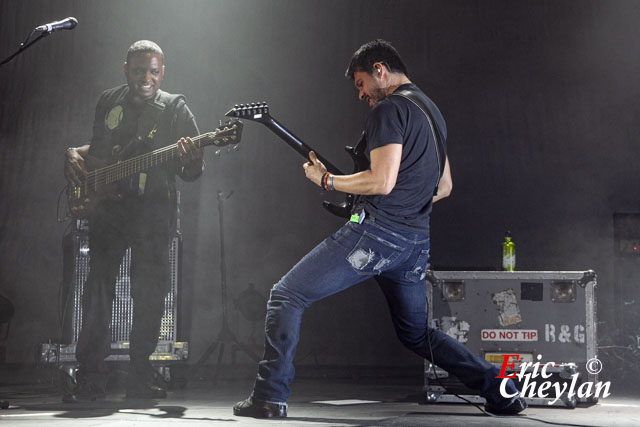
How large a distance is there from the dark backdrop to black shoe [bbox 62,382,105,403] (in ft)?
7.93

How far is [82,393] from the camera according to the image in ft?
13.4

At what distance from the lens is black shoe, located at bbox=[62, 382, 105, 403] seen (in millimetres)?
4039

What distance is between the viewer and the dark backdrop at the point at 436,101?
662 centimetres

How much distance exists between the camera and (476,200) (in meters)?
6.73

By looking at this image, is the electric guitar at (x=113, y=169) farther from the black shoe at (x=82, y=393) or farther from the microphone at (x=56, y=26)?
the black shoe at (x=82, y=393)

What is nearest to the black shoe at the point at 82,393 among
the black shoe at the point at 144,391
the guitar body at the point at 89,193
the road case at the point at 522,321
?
the black shoe at the point at 144,391

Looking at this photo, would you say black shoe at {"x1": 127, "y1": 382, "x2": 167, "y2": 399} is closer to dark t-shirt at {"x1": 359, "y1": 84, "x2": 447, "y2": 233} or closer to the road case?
the road case

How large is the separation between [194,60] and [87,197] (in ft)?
7.50

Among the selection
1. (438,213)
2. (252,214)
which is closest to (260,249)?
(252,214)

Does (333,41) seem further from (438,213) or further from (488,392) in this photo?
(488,392)

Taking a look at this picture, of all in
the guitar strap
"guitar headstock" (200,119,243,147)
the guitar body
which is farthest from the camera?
the guitar body

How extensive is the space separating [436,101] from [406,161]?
12.6 feet

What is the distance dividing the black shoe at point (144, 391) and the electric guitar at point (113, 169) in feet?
3.74

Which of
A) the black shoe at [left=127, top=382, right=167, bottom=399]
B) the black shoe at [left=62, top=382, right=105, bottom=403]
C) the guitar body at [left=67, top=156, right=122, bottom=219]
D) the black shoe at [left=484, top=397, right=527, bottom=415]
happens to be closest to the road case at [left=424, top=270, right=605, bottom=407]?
the black shoe at [left=484, top=397, right=527, bottom=415]
